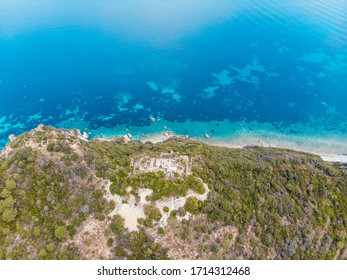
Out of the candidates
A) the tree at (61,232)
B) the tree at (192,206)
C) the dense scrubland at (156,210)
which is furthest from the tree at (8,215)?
the tree at (192,206)

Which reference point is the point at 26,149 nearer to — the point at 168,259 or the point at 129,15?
the point at 168,259

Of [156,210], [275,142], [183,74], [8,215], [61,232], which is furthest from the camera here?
[183,74]

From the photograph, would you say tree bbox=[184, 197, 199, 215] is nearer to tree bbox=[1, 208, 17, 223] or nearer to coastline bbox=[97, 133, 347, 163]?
tree bbox=[1, 208, 17, 223]

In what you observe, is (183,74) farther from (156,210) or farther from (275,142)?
(156,210)

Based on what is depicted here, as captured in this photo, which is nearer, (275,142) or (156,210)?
(156,210)

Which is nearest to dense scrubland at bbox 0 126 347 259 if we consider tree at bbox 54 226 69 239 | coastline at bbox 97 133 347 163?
tree at bbox 54 226 69 239

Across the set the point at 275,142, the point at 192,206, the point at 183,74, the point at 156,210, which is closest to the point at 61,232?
the point at 156,210

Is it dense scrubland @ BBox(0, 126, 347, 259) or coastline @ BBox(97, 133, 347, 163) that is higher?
dense scrubland @ BBox(0, 126, 347, 259)
